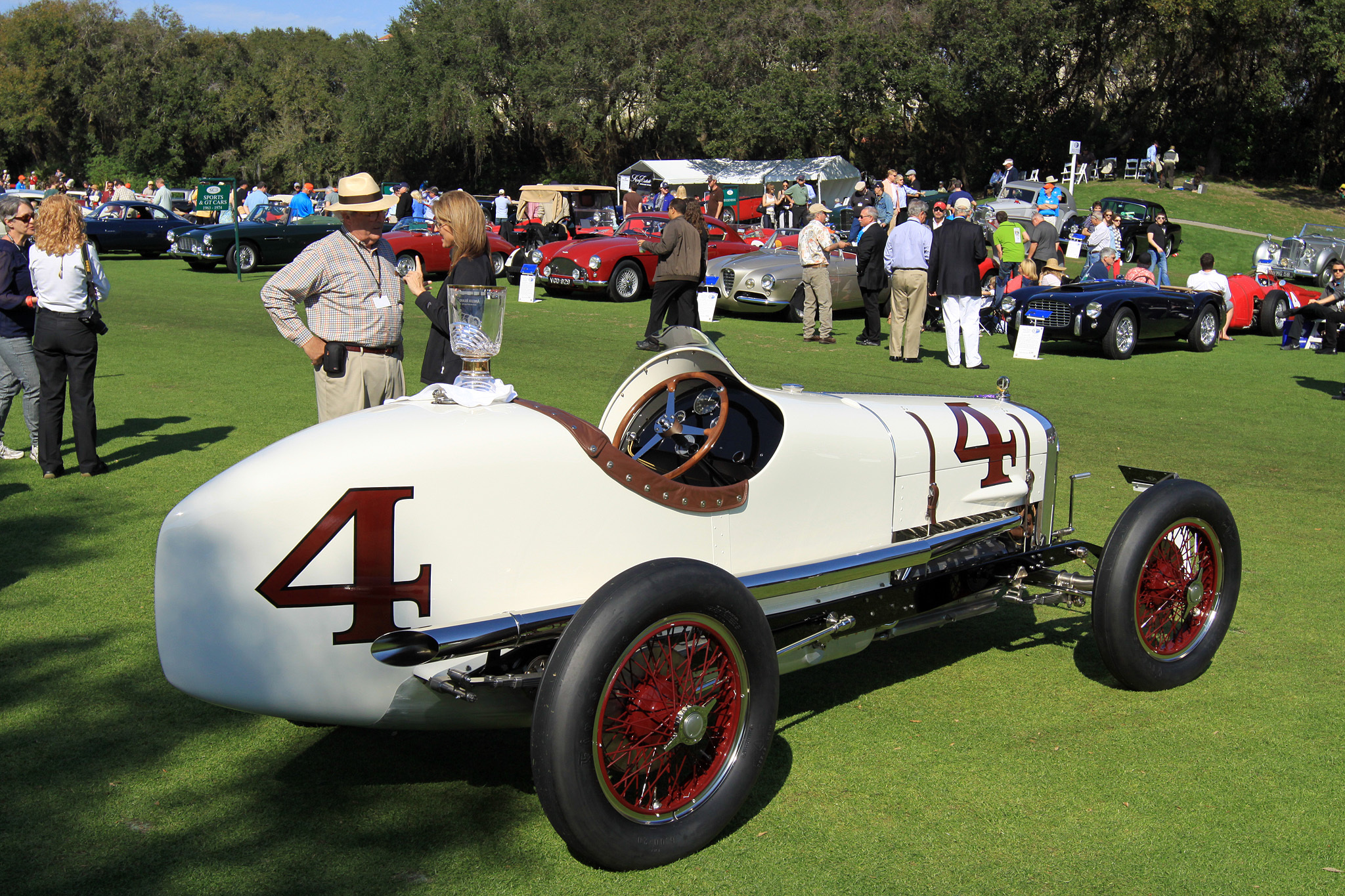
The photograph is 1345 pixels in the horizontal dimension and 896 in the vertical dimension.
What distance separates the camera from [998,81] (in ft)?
145

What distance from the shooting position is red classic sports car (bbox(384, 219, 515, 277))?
1895 centimetres

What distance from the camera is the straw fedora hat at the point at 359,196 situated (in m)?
4.83

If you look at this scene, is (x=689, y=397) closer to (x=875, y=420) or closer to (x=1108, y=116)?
(x=875, y=420)

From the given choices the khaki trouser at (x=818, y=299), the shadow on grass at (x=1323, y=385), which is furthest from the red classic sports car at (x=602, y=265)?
the shadow on grass at (x=1323, y=385)

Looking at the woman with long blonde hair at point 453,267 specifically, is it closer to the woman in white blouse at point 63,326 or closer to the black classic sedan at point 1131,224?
the woman in white blouse at point 63,326

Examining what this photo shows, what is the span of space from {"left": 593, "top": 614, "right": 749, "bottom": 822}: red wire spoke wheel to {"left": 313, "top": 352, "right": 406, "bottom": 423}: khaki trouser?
8.13ft

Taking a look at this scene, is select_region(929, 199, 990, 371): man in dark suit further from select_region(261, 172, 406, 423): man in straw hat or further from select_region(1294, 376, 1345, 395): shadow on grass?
select_region(261, 172, 406, 423): man in straw hat

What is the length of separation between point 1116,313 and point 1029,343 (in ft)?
4.10

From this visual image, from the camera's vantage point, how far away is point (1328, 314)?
13.8 m

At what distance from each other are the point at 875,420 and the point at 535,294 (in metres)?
15.3

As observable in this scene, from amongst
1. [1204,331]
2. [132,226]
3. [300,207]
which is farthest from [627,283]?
[132,226]

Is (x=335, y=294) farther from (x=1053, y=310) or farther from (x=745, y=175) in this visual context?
(x=745, y=175)

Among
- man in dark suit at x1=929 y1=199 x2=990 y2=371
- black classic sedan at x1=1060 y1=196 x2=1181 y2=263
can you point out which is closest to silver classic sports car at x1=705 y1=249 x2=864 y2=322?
man in dark suit at x1=929 y1=199 x2=990 y2=371

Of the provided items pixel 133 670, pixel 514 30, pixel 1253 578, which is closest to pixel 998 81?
pixel 514 30
